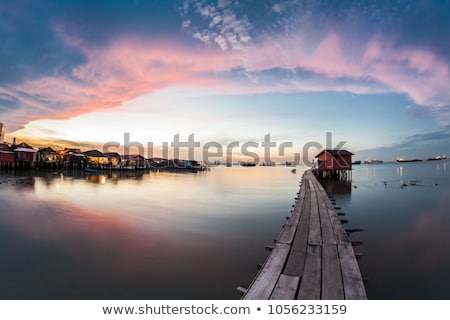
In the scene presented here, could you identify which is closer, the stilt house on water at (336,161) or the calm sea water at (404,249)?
the calm sea water at (404,249)

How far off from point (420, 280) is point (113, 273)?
789 centimetres

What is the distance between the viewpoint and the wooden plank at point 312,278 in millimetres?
3224

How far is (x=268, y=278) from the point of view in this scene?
3.60 meters

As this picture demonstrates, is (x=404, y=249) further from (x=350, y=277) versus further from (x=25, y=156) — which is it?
(x=25, y=156)

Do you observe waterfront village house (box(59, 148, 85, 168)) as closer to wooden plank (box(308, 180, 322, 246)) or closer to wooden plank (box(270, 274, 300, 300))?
wooden plank (box(308, 180, 322, 246))

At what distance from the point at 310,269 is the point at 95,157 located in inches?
2796

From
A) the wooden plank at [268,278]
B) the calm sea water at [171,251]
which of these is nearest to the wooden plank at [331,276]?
the wooden plank at [268,278]

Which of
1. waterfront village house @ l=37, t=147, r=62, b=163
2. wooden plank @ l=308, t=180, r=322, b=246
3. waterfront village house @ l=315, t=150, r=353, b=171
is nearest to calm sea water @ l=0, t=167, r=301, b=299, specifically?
wooden plank @ l=308, t=180, r=322, b=246

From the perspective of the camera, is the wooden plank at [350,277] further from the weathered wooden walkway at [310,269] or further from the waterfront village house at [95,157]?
the waterfront village house at [95,157]

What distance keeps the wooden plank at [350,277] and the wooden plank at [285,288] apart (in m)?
0.70

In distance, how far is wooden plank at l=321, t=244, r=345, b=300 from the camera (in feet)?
10.6
